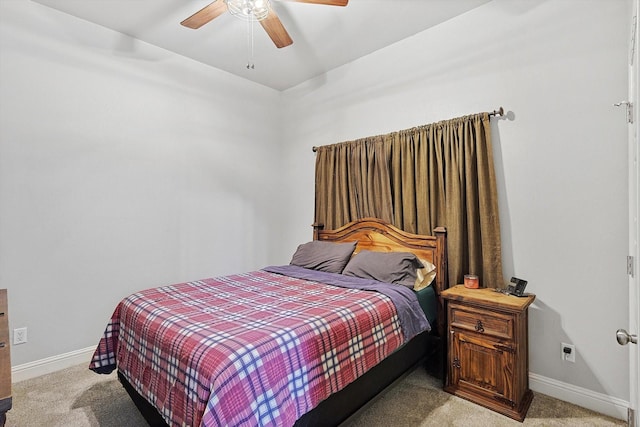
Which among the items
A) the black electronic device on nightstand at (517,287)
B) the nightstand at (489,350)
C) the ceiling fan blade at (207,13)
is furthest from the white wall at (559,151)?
the ceiling fan blade at (207,13)

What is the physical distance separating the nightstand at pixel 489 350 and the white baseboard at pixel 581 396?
0.33ft

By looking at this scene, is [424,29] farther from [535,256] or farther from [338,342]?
[338,342]

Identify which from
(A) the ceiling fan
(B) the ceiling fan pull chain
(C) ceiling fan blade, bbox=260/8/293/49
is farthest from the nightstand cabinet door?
(B) the ceiling fan pull chain

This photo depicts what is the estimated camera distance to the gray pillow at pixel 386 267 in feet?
8.73

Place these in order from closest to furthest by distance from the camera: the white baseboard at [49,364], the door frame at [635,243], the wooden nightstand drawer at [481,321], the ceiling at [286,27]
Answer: the door frame at [635,243]
the wooden nightstand drawer at [481,321]
the white baseboard at [49,364]
the ceiling at [286,27]

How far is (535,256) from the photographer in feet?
8.05

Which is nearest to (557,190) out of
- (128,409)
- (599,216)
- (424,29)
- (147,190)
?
(599,216)

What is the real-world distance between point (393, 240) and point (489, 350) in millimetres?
1224

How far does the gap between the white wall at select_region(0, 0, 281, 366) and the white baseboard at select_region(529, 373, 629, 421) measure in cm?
315

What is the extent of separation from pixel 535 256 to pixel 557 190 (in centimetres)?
50

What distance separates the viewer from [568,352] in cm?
230

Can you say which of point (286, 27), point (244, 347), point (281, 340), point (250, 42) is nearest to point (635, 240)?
point (281, 340)

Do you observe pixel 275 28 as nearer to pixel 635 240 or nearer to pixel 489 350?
pixel 635 240

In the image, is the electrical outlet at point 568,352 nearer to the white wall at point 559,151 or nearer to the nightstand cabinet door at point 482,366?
the white wall at point 559,151
